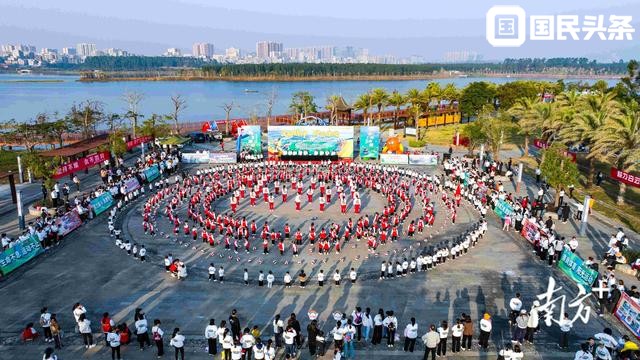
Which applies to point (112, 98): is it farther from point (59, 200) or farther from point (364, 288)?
point (364, 288)

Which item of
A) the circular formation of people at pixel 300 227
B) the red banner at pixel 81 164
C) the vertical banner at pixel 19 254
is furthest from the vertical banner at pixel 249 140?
the vertical banner at pixel 19 254

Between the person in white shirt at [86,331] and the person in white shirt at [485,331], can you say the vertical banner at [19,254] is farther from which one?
the person in white shirt at [485,331]

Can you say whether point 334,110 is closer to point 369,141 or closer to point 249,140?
point 369,141

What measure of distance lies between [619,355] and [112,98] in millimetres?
133517

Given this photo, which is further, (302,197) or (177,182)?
(177,182)

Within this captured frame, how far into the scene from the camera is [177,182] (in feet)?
110

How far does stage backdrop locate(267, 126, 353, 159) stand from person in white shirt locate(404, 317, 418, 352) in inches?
1087

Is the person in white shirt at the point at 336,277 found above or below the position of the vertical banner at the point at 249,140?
below

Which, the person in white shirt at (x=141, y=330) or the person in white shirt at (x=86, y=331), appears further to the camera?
the person in white shirt at (x=86, y=331)

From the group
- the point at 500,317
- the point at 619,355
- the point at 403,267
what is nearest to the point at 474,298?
the point at 500,317

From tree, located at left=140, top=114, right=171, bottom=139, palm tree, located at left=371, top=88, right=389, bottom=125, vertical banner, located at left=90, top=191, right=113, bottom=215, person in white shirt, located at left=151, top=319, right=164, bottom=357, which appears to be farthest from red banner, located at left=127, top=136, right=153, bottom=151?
person in white shirt, located at left=151, top=319, right=164, bottom=357

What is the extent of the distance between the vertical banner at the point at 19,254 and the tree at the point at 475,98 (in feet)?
174

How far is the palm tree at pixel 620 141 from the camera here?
28891mm

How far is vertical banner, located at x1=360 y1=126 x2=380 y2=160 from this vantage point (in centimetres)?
4103
